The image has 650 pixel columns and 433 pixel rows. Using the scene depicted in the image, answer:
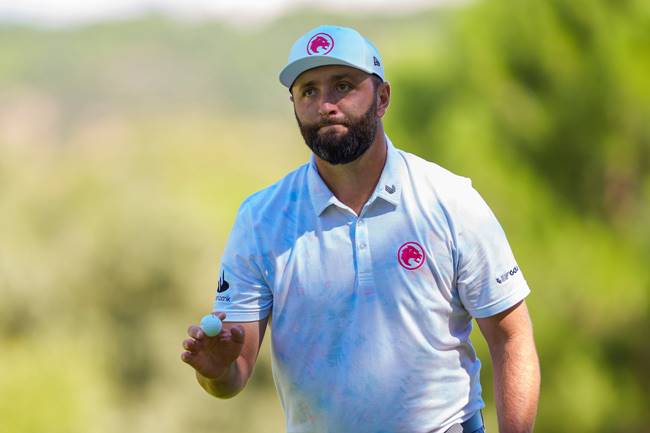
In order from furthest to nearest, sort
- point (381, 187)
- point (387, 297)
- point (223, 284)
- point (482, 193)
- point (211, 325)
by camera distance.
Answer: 1. point (482, 193)
2. point (223, 284)
3. point (381, 187)
4. point (387, 297)
5. point (211, 325)

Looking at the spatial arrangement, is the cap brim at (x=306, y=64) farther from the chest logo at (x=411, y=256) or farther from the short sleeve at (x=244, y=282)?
the chest logo at (x=411, y=256)

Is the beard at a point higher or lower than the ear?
lower

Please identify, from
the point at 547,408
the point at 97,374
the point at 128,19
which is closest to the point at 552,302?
the point at 547,408

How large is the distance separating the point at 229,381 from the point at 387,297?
0.57 metres

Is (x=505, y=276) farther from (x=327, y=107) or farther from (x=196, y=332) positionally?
(x=196, y=332)

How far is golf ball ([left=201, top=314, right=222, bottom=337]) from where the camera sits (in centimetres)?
346

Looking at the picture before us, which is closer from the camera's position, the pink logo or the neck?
the pink logo

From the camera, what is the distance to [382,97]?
382 centimetres

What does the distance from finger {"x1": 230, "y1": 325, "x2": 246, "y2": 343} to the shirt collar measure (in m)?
0.44

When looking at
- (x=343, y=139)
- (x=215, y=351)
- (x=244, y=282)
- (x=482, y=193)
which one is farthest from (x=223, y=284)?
(x=482, y=193)

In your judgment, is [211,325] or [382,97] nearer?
[211,325]

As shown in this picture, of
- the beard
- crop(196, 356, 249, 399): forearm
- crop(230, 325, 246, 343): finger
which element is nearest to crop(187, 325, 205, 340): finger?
crop(230, 325, 246, 343): finger

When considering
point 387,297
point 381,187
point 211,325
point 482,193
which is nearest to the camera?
point 211,325

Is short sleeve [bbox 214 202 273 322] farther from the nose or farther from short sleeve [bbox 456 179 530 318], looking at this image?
short sleeve [bbox 456 179 530 318]
